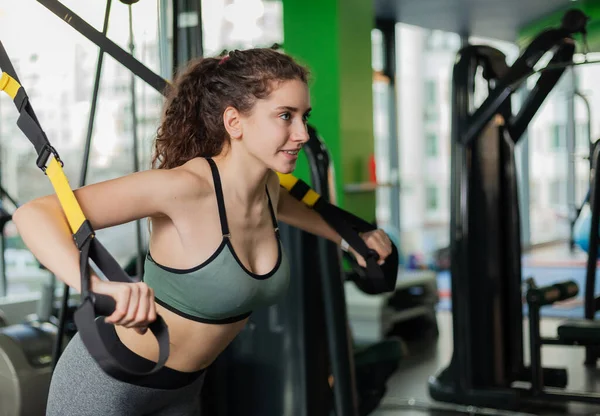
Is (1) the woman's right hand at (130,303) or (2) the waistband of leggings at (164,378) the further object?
(2) the waistband of leggings at (164,378)

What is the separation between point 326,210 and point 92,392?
66 cm

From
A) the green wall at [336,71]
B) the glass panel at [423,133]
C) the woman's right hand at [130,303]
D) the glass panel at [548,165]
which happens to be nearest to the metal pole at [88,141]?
the woman's right hand at [130,303]

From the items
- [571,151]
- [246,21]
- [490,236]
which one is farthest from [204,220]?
[571,151]

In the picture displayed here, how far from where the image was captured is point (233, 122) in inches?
59.3

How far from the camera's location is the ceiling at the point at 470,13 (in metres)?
7.64

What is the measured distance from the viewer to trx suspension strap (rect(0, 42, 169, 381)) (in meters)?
1.10

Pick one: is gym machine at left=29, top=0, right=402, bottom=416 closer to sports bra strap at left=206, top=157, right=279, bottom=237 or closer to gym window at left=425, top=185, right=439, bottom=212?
sports bra strap at left=206, top=157, right=279, bottom=237

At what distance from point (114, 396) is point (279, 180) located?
62cm

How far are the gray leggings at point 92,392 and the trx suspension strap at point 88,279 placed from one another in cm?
18

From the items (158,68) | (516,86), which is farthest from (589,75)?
(158,68)

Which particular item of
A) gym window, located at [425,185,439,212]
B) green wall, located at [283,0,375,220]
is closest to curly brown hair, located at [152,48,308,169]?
green wall, located at [283,0,375,220]

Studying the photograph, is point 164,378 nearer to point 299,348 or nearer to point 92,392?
point 92,392

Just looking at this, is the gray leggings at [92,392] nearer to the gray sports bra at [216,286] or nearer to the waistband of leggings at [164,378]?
the waistband of leggings at [164,378]

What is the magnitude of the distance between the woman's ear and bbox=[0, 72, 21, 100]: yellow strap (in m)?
0.39
